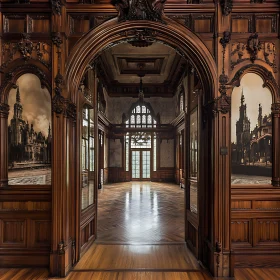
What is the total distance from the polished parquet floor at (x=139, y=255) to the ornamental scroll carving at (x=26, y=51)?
303 centimetres

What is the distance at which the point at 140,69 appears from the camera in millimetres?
11680

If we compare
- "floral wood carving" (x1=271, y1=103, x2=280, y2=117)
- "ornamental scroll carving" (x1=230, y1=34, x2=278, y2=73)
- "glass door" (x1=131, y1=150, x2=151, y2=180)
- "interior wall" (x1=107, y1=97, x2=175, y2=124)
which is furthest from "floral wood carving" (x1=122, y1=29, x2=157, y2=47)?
"glass door" (x1=131, y1=150, x2=151, y2=180)

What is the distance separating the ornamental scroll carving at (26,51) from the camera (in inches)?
139

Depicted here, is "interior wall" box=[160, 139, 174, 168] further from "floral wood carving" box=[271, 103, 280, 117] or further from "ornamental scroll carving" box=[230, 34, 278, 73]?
"ornamental scroll carving" box=[230, 34, 278, 73]

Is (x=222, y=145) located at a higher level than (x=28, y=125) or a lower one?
lower

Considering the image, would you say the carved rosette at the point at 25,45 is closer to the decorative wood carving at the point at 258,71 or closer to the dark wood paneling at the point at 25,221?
the dark wood paneling at the point at 25,221

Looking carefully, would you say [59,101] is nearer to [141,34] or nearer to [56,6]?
[56,6]

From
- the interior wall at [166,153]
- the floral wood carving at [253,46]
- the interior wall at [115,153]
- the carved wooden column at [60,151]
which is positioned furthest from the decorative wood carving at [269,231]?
the interior wall at [115,153]

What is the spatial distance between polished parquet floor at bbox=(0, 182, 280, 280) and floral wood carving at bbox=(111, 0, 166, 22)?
365cm

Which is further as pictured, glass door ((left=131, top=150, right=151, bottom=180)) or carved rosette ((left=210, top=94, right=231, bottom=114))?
glass door ((left=131, top=150, right=151, bottom=180))

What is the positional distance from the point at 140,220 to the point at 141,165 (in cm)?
952

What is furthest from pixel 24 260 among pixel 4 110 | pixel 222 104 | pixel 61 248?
pixel 222 104

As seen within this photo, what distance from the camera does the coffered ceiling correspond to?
949 cm

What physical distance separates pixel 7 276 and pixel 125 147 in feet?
40.1
